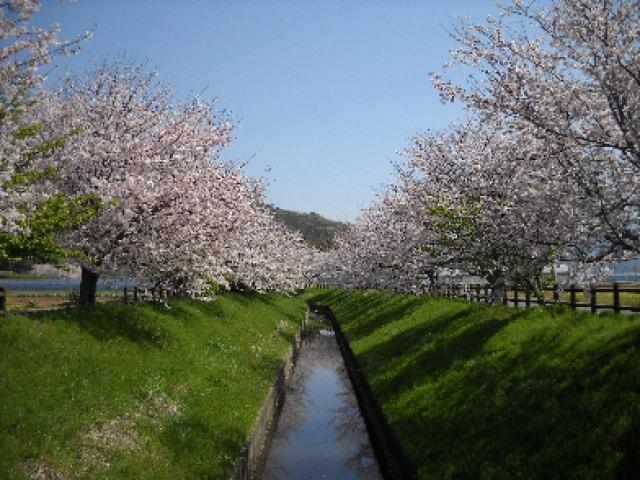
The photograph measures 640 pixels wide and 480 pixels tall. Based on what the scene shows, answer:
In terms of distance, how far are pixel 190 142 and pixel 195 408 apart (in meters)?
13.7

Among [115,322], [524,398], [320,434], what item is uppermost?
[115,322]

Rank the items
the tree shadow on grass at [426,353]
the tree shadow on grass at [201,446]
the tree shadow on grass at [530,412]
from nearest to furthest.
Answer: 1. the tree shadow on grass at [530,412]
2. the tree shadow on grass at [201,446]
3. the tree shadow on grass at [426,353]

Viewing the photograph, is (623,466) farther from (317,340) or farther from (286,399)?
(317,340)

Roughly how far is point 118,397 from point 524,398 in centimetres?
1068

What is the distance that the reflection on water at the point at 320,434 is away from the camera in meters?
20.4

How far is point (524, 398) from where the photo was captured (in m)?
15.6

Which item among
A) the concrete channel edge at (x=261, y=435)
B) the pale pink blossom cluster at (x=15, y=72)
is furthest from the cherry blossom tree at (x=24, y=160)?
the concrete channel edge at (x=261, y=435)

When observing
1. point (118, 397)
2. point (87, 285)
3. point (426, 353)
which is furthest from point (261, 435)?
point (87, 285)

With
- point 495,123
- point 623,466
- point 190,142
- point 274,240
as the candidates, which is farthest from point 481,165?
point 274,240

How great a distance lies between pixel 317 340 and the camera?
54.9 m

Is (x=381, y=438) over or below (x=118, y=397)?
below

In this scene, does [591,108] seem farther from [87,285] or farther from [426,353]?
[87,285]

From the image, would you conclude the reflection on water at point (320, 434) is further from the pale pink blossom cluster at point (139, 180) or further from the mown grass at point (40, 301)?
the mown grass at point (40, 301)

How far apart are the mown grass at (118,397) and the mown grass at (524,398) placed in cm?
537
